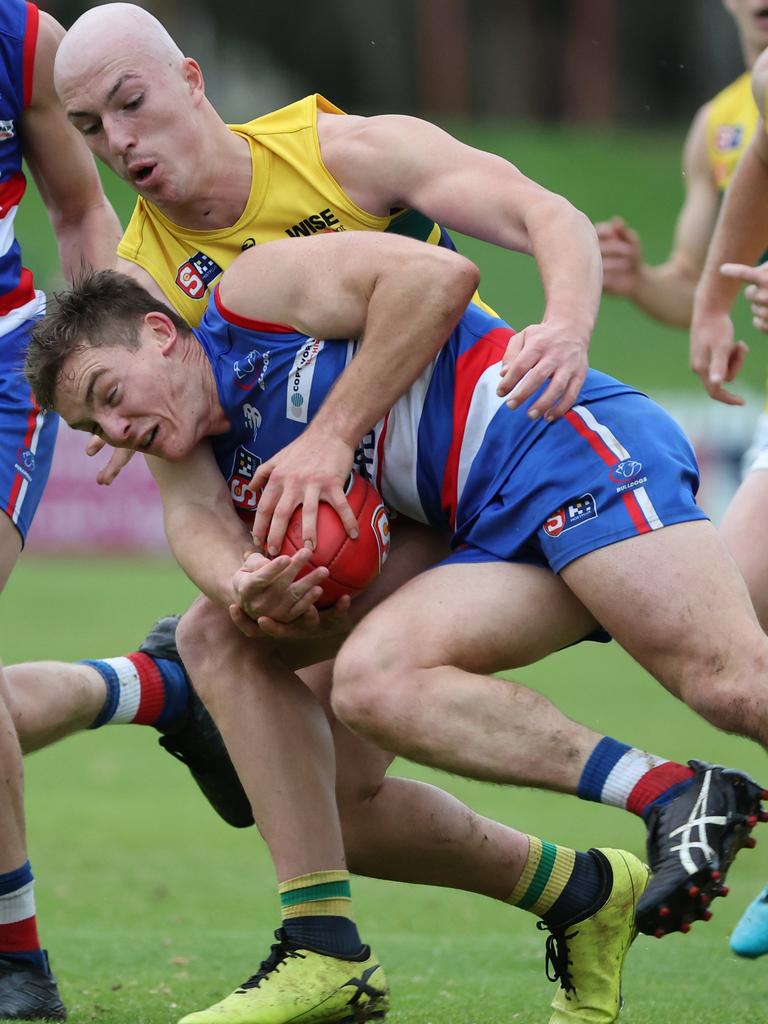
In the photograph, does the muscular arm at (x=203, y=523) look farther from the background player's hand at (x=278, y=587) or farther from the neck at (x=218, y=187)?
the neck at (x=218, y=187)

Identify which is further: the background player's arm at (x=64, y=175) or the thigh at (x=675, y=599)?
the background player's arm at (x=64, y=175)

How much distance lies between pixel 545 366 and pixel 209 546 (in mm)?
993

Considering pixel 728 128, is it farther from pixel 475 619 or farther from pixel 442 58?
pixel 442 58

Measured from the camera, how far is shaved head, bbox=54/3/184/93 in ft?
13.9

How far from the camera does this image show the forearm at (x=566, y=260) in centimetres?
392

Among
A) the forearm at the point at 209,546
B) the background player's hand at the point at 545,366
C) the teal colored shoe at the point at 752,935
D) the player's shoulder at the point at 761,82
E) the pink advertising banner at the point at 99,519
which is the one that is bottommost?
the pink advertising banner at the point at 99,519

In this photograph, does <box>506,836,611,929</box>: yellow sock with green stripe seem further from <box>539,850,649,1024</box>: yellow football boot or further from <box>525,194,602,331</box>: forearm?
<box>525,194,602,331</box>: forearm

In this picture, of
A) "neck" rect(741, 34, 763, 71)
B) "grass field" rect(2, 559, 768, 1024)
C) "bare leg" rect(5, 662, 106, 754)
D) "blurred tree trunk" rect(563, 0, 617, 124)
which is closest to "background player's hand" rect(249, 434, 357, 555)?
"grass field" rect(2, 559, 768, 1024)

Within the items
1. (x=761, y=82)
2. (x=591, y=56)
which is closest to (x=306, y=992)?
(x=761, y=82)

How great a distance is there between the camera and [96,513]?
20.4 metres

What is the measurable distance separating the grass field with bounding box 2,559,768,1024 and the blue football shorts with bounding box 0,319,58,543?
1.42 meters

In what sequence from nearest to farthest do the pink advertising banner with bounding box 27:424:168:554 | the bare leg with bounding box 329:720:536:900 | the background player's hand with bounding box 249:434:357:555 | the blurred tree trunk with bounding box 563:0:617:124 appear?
the background player's hand with bounding box 249:434:357:555
the bare leg with bounding box 329:720:536:900
the pink advertising banner with bounding box 27:424:168:554
the blurred tree trunk with bounding box 563:0:617:124

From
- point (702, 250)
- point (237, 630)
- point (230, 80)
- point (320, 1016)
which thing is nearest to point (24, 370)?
point (237, 630)

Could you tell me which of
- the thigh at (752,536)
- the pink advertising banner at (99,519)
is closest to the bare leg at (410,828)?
the thigh at (752,536)
